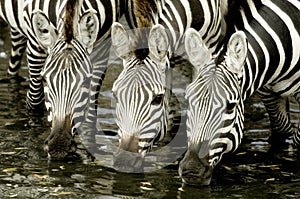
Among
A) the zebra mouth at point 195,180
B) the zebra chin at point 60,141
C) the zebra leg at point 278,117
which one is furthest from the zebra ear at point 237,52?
the zebra chin at point 60,141

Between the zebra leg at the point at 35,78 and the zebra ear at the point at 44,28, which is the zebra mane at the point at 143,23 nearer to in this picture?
the zebra ear at the point at 44,28

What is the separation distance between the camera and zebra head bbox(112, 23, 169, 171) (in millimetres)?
9750

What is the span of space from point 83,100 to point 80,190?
53.8 inches

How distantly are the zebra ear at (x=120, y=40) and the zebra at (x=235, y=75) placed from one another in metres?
0.88

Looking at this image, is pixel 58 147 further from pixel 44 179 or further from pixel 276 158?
pixel 276 158

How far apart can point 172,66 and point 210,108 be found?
7.01 feet

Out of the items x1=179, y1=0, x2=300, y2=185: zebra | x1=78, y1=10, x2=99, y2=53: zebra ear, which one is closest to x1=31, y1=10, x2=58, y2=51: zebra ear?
x1=78, y1=10, x2=99, y2=53: zebra ear

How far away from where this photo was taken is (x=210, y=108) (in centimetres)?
938

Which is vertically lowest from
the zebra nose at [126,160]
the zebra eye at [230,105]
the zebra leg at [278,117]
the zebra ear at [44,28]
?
the zebra nose at [126,160]

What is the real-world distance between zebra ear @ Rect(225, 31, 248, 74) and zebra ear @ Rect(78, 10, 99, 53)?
2.11 meters

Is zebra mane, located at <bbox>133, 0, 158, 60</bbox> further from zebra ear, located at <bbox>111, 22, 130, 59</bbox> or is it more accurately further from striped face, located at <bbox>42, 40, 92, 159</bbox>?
striped face, located at <bbox>42, 40, 92, 159</bbox>

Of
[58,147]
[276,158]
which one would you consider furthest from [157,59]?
[276,158]

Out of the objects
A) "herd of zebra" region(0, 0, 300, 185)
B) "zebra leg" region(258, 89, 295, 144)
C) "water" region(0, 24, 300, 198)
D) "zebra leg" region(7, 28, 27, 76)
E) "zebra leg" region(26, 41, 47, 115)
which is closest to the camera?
"herd of zebra" region(0, 0, 300, 185)

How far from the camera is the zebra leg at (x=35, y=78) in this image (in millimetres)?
12805
